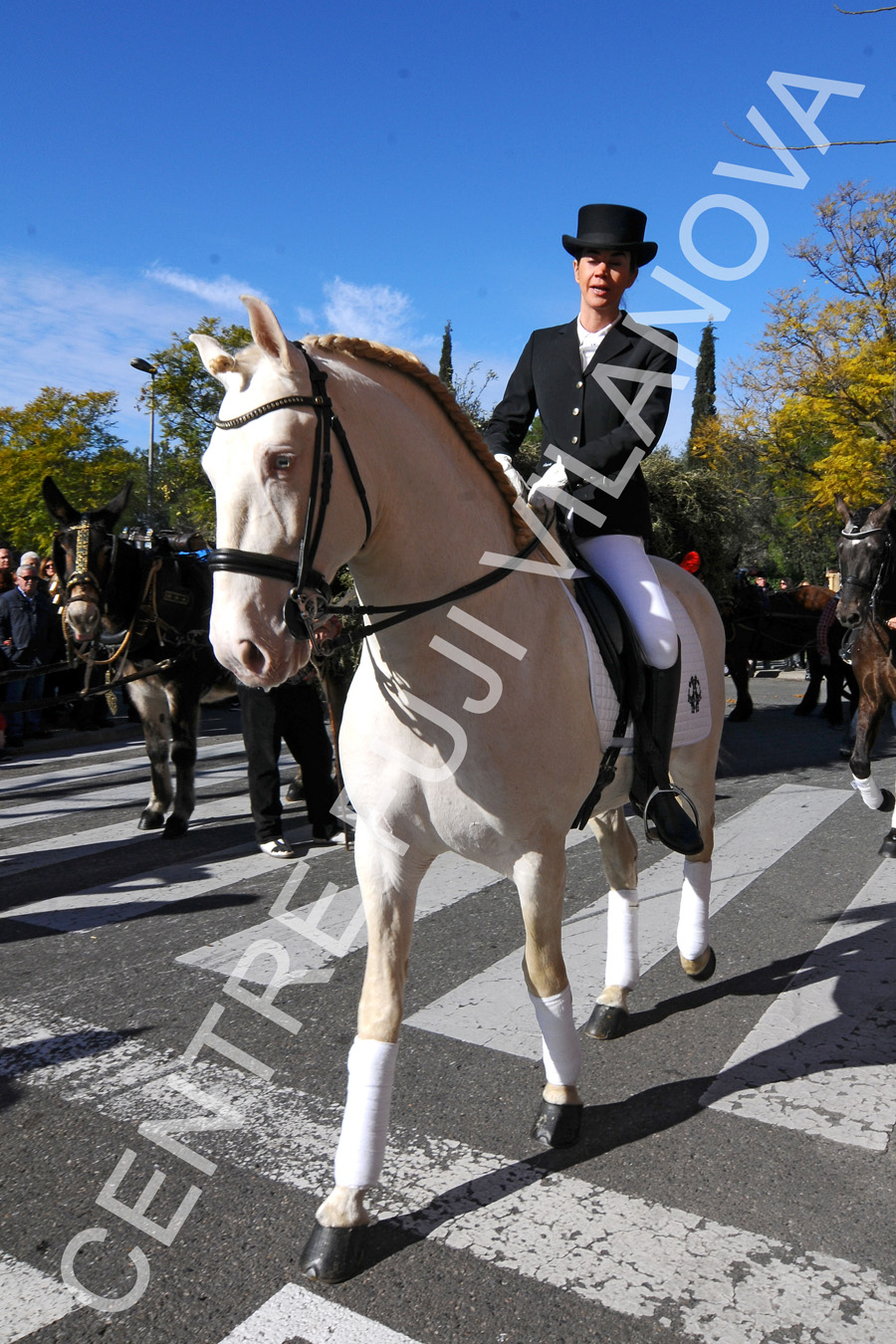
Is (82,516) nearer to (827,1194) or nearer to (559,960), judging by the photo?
(559,960)

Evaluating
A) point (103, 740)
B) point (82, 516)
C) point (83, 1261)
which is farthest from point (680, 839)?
point (103, 740)

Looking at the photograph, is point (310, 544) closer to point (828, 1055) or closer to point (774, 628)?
point (828, 1055)

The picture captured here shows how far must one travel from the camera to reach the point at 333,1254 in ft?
8.13

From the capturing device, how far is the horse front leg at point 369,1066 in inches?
98.8

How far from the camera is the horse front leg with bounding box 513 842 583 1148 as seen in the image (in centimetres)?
284

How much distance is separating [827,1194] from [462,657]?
195 centimetres

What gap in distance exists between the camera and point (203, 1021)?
13.2 feet

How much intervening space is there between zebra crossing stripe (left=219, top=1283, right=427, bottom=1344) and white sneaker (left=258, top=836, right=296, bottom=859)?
173 inches

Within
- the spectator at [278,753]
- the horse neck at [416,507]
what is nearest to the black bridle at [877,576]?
the spectator at [278,753]

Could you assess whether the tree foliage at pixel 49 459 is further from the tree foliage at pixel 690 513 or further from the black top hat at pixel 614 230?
the black top hat at pixel 614 230

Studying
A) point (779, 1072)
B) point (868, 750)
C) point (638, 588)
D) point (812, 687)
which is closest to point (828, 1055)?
point (779, 1072)

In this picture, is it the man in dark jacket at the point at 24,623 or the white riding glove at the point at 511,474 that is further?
the man in dark jacket at the point at 24,623

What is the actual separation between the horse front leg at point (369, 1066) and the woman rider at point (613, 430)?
45.0 inches

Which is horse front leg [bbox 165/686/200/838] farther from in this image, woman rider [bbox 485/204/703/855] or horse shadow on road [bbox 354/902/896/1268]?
woman rider [bbox 485/204/703/855]
